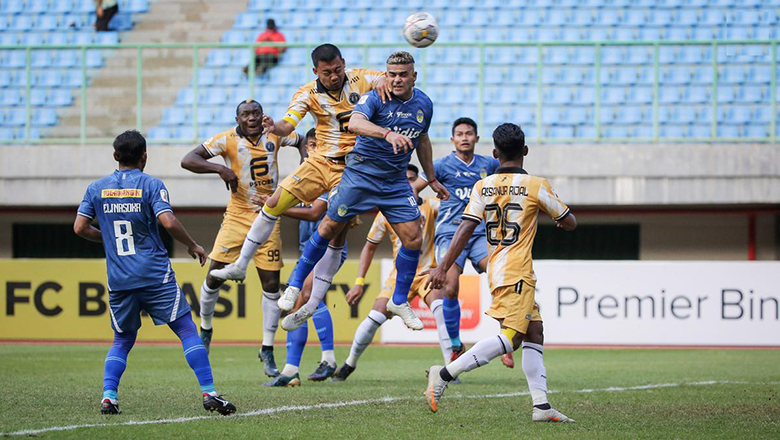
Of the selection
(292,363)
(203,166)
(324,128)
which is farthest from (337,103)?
(292,363)

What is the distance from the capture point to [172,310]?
6.98 metres

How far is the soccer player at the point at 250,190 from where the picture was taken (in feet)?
33.2

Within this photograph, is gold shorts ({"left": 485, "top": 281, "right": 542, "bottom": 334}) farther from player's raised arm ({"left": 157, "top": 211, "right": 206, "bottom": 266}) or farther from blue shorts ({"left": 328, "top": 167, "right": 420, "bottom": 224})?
player's raised arm ({"left": 157, "top": 211, "right": 206, "bottom": 266})

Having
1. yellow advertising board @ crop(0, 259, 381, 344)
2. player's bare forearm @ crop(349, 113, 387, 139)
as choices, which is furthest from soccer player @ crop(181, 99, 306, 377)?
yellow advertising board @ crop(0, 259, 381, 344)

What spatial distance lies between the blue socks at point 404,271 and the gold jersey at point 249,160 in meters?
2.04

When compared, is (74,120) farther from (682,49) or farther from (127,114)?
(682,49)

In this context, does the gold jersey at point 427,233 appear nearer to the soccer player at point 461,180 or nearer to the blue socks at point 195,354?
the soccer player at point 461,180

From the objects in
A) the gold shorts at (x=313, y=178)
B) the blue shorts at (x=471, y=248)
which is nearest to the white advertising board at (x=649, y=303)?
the blue shorts at (x=471, y=248)

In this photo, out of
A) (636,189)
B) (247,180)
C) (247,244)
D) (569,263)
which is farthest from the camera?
(636,189)

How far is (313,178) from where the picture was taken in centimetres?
869

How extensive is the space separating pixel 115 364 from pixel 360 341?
11.0 feet

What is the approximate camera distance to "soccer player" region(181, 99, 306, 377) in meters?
10.1

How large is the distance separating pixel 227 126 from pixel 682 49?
328 inches

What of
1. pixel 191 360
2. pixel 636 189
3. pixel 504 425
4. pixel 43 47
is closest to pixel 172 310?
pixel 191 360
